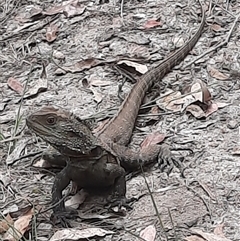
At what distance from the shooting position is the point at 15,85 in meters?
5.73

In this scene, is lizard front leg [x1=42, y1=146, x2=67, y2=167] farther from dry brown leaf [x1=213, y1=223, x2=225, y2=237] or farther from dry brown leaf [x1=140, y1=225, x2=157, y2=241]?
dry brown leaf [x1=213, y1=223, x2=225, y2=237]

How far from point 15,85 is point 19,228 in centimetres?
216

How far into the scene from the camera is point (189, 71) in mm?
5621

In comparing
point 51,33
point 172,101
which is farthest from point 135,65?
point 51,33

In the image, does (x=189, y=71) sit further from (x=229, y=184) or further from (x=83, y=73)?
(x=229, y=184)

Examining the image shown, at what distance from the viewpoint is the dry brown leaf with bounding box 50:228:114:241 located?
376 cm

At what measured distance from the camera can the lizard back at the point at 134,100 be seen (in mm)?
4664

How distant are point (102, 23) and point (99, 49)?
50 cm

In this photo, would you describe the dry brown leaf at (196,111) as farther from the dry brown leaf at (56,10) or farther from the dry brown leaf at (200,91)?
the dry brown leaf at (56,10)

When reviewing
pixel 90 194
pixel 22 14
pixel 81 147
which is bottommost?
pixel 22 14

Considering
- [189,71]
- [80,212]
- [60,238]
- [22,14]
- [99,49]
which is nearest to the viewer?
[60,238]

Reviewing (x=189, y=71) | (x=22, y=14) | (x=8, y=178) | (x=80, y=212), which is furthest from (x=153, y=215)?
(x=22, y=14)

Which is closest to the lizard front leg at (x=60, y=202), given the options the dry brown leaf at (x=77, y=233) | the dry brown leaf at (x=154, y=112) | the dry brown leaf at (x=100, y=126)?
the dry brown leaf at (x=77, y=233)

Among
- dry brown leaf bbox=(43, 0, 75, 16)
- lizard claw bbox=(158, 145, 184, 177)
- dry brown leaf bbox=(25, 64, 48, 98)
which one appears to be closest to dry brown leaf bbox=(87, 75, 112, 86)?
dry brown leaf bbox=(25, 64, 48, 98)
